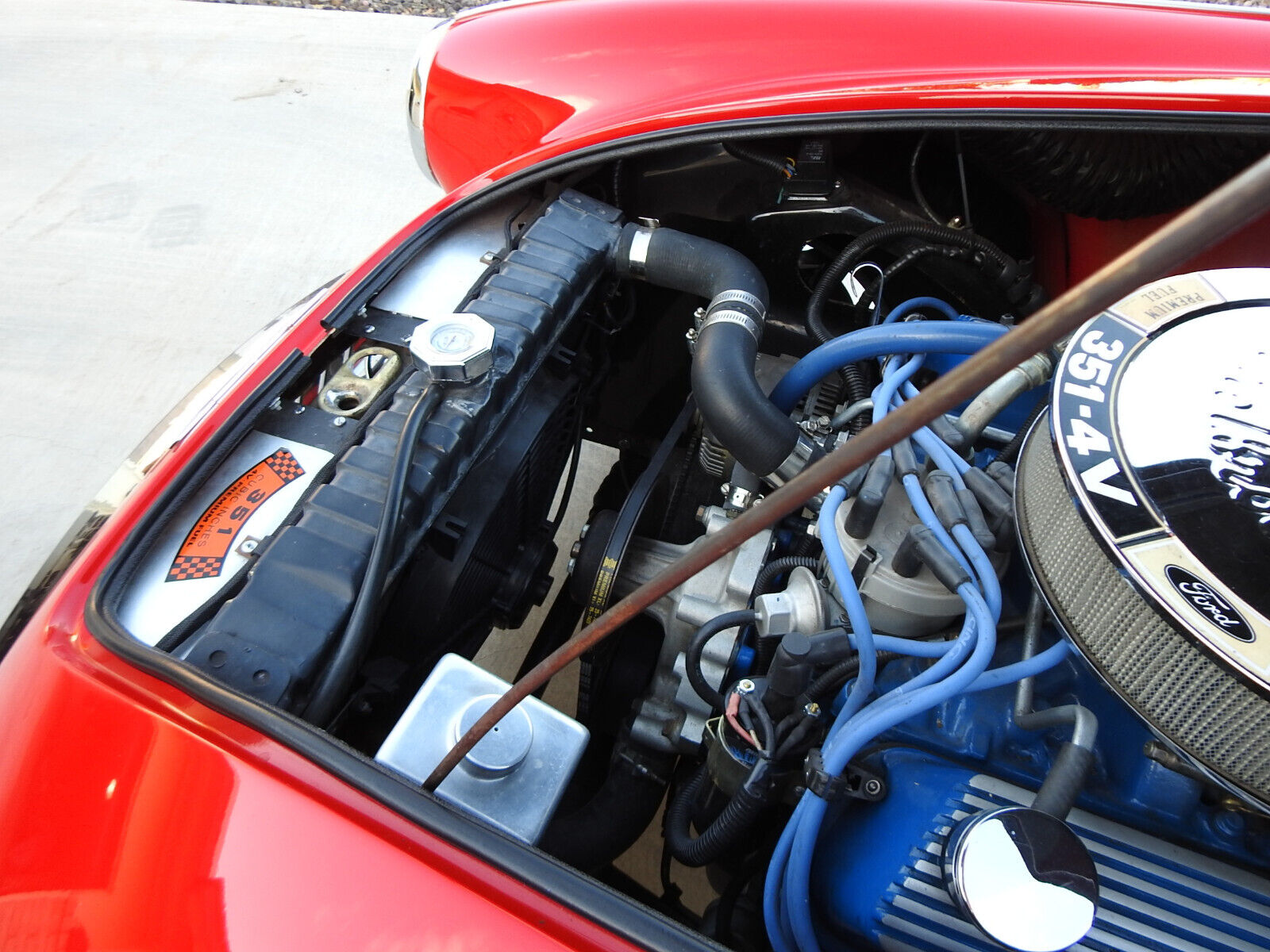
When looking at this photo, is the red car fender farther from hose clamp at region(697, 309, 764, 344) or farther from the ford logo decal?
the ford logo decal

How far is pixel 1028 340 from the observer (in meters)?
0.35

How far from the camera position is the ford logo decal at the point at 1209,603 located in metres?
0.55

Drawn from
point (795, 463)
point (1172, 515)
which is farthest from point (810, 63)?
point (1172, 515)

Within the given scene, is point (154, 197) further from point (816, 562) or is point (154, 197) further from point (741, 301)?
point (816, 562)

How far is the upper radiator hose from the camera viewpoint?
89 centimetres

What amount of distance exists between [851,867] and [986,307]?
2.80 ft

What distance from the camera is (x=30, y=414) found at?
1915 millimetres

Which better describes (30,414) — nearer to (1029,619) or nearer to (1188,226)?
(1029,619)

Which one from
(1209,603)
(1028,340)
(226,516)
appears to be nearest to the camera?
(1028,340)

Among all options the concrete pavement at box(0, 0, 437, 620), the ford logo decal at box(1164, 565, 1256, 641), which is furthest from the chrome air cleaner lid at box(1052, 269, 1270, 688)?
the concrete pavement at box(0, 0, 437, 620)

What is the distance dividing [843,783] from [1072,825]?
0.67 feet

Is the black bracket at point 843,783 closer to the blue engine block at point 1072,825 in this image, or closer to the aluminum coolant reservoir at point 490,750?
the blue engine block at point 1072,825

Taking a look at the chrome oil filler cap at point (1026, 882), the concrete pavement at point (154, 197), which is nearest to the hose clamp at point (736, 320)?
the chrome oil filler cap at point (1026, 882)

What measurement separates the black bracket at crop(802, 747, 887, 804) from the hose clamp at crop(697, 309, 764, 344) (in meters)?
0.47
